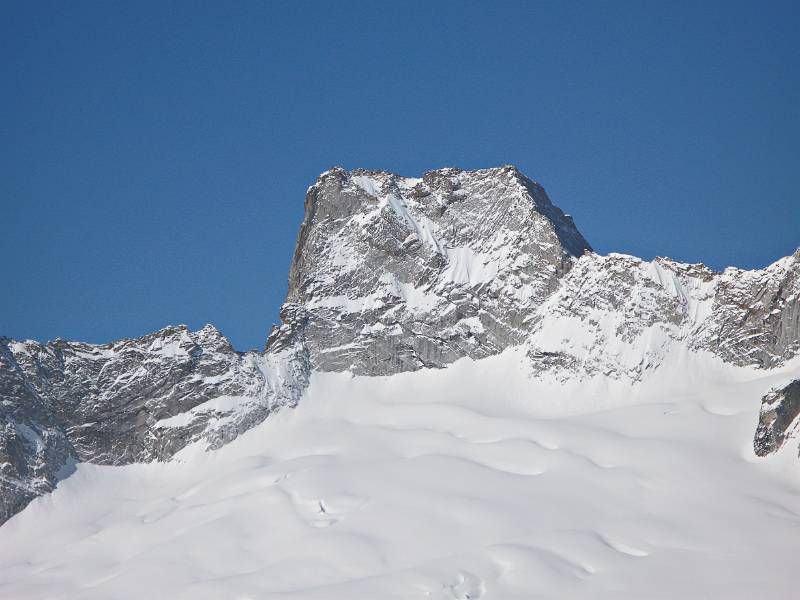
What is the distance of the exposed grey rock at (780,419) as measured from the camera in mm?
154375

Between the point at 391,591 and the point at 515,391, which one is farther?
the point at 515,391

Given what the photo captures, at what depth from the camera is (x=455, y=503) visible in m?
151

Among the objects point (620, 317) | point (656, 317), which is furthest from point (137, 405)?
point (656, 317)

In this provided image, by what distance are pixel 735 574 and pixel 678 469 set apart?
27017 mm

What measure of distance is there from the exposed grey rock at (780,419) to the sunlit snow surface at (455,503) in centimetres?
189

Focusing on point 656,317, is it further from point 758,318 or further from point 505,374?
point 505,374

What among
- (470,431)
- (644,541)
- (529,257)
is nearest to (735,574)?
(644,541)

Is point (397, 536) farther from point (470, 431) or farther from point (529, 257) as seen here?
point (529, 257)

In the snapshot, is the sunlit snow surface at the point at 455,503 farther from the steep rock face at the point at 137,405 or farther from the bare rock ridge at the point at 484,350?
the steep rock face at the point at 137,405

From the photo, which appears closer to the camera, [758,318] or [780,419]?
[780,419]

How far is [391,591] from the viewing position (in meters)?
132

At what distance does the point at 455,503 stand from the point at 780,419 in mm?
37632

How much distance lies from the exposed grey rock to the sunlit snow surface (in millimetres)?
1888

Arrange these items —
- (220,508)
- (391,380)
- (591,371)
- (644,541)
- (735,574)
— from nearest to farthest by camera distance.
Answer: (735,574)
(644,541)
(220,508)
(591,371)
(391,380)
